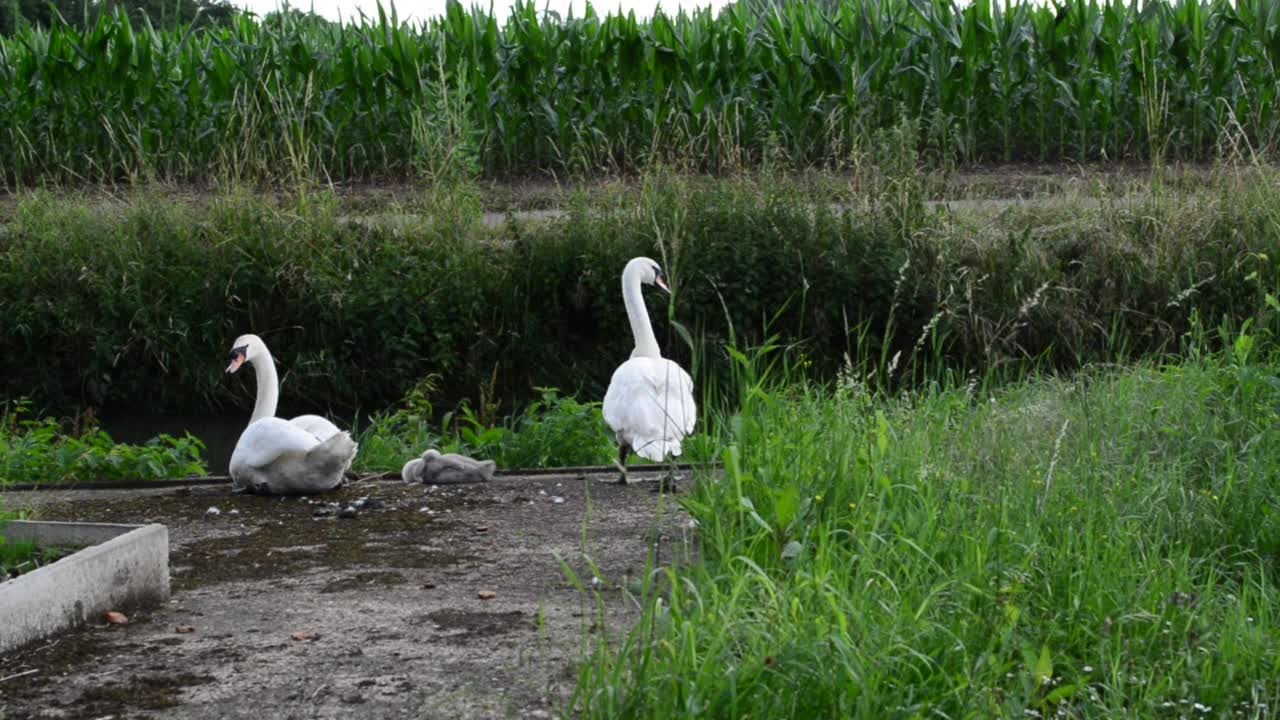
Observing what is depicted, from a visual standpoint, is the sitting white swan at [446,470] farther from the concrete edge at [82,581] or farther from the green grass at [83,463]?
the concrete edge at [82,581]

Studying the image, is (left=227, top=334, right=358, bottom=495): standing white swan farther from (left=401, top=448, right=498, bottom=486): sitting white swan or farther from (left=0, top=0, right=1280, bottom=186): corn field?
(left=0, top=0, right=1280, bottom=186): corn field

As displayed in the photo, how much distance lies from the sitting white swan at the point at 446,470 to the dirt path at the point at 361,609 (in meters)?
0.13

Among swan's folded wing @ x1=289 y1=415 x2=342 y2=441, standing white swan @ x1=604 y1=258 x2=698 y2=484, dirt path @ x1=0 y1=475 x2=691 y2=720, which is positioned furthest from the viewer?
swan's folded wing @ x1=289 y1=415 x2=342 y2=441

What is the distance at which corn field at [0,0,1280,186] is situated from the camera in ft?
45.4

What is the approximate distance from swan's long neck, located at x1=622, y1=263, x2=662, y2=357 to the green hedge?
2.35m

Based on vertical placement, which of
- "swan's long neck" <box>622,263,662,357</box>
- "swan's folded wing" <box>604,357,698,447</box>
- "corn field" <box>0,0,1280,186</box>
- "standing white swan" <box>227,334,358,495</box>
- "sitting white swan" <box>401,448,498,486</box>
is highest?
"corn field" <box>0,0,1280,186</box>

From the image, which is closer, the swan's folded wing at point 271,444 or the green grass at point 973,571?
the green grass at point 973,571

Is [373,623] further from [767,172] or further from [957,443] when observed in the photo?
[767,172]

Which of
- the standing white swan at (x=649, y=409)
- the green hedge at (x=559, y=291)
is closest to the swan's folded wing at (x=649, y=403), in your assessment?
the standing white swan at (x=649, y=409)

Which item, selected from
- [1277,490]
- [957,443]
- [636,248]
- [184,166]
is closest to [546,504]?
[957,443]

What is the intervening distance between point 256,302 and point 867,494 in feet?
21.8

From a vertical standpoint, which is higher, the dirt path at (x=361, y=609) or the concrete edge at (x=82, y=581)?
the concrete edge at (x=82, y=581)

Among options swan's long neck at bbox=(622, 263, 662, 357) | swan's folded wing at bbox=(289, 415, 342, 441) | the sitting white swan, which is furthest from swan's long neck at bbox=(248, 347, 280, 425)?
swan's long neck at bbox=(622, 263, 662, 357)

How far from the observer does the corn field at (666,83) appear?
13.8m
